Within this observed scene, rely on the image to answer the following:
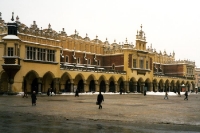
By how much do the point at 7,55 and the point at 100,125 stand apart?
3149 cm

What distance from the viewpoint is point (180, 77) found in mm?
86750

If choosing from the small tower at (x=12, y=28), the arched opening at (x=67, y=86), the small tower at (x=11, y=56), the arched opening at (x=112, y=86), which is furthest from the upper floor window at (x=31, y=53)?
the arched opening at (x=112, y=86)

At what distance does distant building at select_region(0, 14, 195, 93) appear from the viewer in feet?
143

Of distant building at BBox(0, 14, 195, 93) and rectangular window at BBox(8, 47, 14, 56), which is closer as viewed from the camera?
rectangular window at BBox(8, 47, 14, 56)

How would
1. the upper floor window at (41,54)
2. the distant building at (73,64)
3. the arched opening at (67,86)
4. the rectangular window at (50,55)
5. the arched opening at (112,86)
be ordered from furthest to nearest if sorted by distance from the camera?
the arched opening at (112,86)
the arched opening at (67,86)
the rectangular window at (50,55)
the upper floor window at (41,54)
the distant building at (73,64)

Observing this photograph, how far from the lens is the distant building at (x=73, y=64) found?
1716 inches

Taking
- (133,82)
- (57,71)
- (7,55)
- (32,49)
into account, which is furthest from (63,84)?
(133,82)

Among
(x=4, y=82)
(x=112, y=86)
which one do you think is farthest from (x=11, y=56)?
(x=112, y=86)

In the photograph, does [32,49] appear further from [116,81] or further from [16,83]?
[116,81]

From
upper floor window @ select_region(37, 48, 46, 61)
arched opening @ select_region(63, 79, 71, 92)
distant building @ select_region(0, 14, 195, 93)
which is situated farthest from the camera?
arched opening @ select_region(63, 79, 71, 92)

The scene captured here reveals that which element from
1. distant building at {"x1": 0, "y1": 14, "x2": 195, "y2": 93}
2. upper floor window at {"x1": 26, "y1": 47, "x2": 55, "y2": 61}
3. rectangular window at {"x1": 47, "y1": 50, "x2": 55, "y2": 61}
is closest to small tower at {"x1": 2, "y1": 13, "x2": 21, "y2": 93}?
distant building at {"x1": 0, "y1": 14, "x2": 195, "y2": 93}

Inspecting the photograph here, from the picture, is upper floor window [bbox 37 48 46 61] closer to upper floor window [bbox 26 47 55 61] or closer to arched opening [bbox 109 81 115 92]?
upper floor window [bbox 26 47 55 61]

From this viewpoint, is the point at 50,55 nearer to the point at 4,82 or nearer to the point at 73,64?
the point at 4,82

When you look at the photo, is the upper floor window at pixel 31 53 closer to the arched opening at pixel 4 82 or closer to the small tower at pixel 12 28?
the small tower at pixel 12 28
